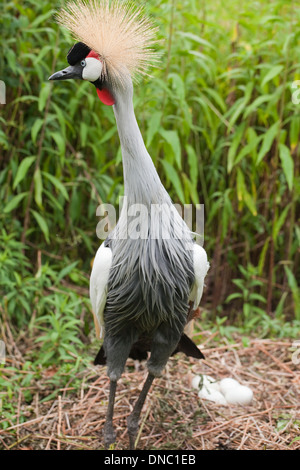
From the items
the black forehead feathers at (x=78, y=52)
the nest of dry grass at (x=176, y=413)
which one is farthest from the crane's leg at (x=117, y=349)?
the black forehead feathers at (x=78, y=52)

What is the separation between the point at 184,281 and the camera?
1426 millimetres

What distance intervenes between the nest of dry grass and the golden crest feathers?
3.67 ft

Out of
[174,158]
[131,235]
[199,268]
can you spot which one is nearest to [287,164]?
[174,158]

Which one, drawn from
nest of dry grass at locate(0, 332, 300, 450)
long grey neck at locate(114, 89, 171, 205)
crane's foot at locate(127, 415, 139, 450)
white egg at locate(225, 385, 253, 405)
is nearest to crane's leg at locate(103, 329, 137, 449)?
crane's foot at locate(127, 415, 139, 450)

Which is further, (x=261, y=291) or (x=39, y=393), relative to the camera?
(x=261, y=291)

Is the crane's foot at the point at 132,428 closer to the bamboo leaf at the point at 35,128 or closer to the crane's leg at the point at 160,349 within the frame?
the crane's leg at the point at 160,349

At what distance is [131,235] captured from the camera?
4.59ft

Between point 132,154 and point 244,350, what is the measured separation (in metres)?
1.21

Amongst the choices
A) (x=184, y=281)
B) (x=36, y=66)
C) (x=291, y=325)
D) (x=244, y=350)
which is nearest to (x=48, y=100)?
(x=36, y=66)

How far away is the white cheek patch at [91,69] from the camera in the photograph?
1287 millimetres

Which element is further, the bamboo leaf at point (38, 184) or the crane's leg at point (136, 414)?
the bamboo leaf at point (38, 184)

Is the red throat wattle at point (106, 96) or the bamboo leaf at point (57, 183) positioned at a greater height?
the red throat wattle at point (106, 96)

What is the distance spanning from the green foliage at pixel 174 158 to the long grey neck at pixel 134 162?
0.66 meters
